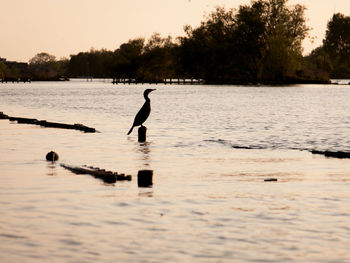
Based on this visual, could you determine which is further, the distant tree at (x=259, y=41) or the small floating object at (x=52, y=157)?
the distant tree at (x=259, y=41)

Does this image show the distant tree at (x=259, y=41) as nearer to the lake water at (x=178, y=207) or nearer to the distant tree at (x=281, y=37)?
the distant tree at (x=281, y=37)

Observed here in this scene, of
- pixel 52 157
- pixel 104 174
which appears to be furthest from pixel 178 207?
→ pixel 52 157

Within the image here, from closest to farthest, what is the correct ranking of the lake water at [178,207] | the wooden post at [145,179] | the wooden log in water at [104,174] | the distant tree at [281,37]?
the lake water at [178,207] → the wooden post at [145,179] → the wooden log in water at [104,174] → the distant tree at [281,37]

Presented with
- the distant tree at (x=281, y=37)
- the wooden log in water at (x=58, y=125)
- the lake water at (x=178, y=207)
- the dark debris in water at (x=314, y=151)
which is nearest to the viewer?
the lake water at (x=178, y=207)

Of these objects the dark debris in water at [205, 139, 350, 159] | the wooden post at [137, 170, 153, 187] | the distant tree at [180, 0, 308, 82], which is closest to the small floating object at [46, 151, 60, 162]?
the wooden post at [137, 170, 153, 187]

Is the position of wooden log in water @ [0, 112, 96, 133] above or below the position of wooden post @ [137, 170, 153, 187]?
below

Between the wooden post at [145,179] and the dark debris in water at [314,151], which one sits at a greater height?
the wooden post at [145,179]

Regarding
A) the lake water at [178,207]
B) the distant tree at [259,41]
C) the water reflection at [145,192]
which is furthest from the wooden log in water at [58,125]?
the distant tree at [259,41]

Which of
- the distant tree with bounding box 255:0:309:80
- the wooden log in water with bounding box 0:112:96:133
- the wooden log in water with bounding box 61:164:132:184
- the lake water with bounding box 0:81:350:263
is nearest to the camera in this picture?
the lake water with bounding box 0:81:350:263

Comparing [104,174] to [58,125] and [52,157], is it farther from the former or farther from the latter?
[58,125]

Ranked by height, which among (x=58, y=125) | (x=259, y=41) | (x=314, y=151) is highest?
(x=259, y=41)

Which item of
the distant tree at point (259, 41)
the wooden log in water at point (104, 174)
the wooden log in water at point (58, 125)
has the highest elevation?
the distant tree at point (259, 41)

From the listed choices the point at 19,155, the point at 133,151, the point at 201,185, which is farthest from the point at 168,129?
the point at 201,185

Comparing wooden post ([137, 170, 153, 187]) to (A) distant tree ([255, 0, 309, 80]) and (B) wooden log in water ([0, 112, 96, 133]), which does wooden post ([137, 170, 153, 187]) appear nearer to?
(B) wooden log in water ([0, 112, 96, 133])
